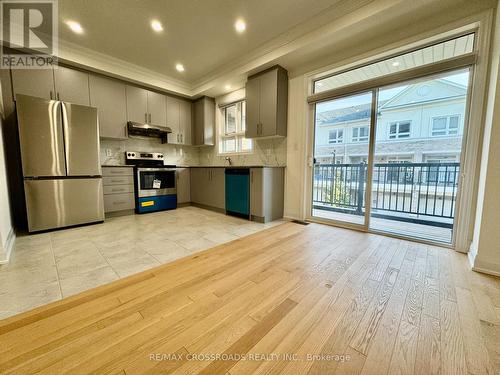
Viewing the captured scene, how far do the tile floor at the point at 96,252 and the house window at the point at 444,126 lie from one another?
279cm

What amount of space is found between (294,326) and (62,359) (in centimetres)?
110

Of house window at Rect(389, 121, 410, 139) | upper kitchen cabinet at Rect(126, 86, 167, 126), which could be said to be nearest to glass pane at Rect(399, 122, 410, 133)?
house window at Rect(389, 121, 410, 139)

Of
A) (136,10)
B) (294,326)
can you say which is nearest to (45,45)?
(136,10)

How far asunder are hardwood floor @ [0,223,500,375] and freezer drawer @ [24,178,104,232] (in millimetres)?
2047

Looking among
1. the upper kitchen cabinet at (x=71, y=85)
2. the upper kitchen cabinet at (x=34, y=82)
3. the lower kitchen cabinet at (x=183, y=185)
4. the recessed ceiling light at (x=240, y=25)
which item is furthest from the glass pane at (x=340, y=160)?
the upper kitchen cabinet at (x=34, y=82)

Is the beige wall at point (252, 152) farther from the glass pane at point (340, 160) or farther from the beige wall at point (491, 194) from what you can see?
the beige wall at point (491, 194)

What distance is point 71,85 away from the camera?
10.3ft

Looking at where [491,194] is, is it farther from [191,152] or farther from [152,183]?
[191,152]

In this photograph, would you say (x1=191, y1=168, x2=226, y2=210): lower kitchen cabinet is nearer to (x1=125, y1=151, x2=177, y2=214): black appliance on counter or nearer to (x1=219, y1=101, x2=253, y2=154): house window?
(x1=125, y1=151, x2=177, y2=214): black appliance on counter

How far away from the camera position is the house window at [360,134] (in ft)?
8.93

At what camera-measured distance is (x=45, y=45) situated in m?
2.79

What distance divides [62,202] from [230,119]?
3353 mm

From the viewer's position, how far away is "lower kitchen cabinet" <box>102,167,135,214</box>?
131 inches

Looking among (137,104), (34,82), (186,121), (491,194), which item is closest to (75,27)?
(34,82)
